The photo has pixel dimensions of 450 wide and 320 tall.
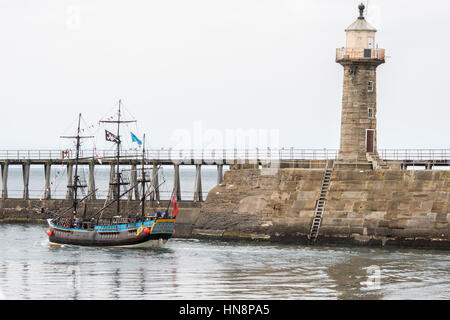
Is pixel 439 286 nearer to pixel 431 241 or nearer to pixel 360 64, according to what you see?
pixel 431 241

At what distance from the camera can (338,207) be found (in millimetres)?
54844

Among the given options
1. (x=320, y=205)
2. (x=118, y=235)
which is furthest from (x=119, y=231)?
(x=320, y=205)

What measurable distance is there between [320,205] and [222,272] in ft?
45.3

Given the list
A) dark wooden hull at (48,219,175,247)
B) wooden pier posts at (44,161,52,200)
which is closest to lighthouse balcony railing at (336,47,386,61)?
dark wooden hull at (48,219,175,247)

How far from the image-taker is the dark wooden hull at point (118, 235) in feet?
185

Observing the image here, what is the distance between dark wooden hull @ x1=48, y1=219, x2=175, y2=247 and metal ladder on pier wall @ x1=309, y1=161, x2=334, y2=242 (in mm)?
8483

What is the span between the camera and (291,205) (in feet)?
185

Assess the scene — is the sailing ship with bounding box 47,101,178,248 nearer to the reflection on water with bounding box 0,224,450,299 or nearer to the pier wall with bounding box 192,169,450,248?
the reflection on water with bounding box 0,224,450,299

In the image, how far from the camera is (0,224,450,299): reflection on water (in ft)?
123

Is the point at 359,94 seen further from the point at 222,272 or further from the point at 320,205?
the point at 222,272

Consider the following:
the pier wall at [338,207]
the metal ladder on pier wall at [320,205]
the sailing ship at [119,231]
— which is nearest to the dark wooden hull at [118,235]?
the sailing ship at [119,231]
